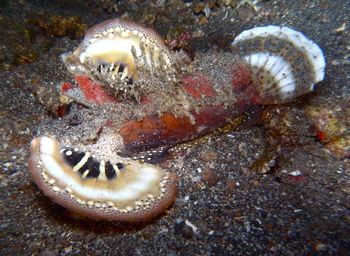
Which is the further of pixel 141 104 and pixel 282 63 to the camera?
pixel 282 63

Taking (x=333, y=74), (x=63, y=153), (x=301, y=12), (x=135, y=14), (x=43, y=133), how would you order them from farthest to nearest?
(x=135, y=14), (x=301, y=12), (x=333, y=74), (x=43, y=133), (x=63, y=153)

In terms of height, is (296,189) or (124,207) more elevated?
(296,189)

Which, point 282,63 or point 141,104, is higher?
point 282,63

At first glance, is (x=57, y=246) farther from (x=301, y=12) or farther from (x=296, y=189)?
(x=301, y=12)

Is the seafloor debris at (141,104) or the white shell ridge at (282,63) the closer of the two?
the seafloor debris at (141,104)

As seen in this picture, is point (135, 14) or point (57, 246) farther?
point (135, 14)

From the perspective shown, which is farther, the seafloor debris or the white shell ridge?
the white shell ridge

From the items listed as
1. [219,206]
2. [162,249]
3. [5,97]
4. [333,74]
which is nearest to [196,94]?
[219,206]

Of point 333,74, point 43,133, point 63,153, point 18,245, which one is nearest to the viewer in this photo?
point 18,245
